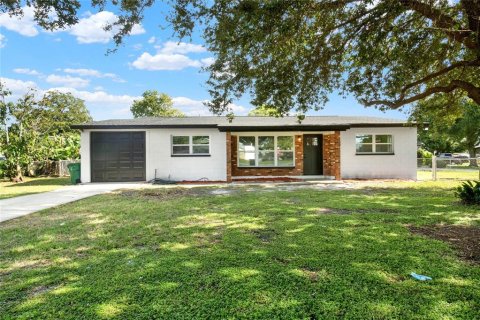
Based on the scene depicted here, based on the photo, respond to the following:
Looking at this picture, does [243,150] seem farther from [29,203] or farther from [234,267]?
[234,267]

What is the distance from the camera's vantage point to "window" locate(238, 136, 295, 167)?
1641 centimetres

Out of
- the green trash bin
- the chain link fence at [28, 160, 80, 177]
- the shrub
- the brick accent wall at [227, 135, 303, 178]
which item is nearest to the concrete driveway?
the green trash bin

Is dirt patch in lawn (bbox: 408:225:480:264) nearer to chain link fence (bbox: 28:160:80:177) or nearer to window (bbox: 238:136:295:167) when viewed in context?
window (bbox: 238:136:295:167)

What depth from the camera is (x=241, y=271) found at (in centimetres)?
362

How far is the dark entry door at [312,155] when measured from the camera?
650 inches

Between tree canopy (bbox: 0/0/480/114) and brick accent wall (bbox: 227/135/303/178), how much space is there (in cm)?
630

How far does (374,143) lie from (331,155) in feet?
8.45

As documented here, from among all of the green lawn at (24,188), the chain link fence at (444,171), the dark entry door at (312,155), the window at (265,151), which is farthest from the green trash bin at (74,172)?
the chain link fence at (444,171)

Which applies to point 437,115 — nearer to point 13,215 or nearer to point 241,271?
point 241,271

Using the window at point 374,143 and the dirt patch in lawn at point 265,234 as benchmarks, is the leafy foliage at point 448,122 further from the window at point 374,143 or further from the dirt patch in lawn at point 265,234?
the dirt patch in lawn at point 265,234

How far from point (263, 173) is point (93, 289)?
1348cm

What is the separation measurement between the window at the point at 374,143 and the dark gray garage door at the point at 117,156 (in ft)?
38.0

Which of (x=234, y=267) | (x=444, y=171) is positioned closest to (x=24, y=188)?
(x=234, y=267)

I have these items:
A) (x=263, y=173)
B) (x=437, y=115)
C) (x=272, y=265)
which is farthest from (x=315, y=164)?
(x=272, y=265)
